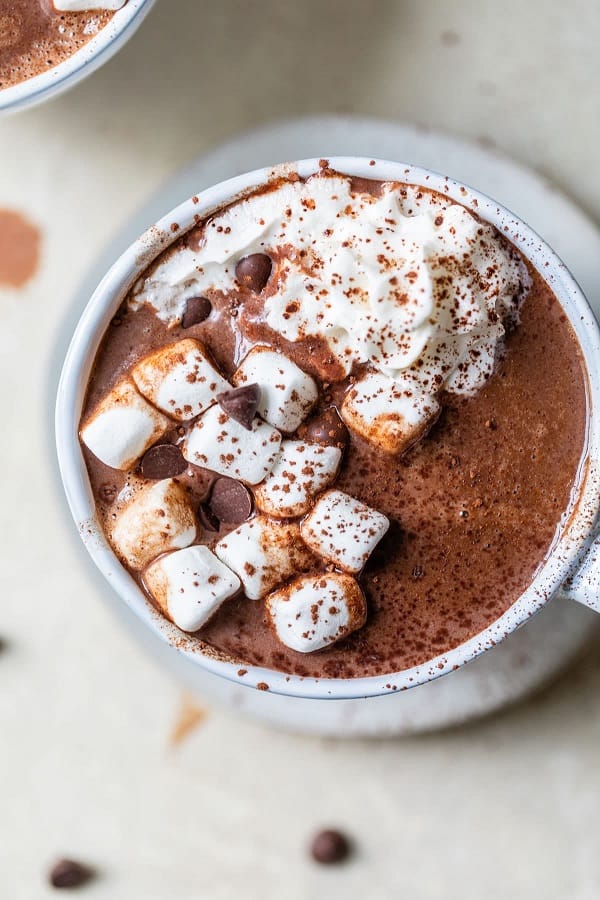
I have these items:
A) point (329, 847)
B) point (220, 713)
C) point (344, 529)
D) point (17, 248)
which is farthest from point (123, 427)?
point (329, 847)

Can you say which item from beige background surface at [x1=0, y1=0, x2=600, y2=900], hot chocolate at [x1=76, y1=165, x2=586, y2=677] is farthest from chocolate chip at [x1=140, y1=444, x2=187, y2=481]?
beige background surface at [x1=0, y1=0, x2=600, y2=900]

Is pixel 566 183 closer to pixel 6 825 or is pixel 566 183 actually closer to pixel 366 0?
pixel 366 0

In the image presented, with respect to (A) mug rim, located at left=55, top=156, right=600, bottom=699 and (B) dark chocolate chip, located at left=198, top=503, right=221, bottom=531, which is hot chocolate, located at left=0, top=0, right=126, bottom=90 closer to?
(A) mug rim, located at left=55, top=156, right=600, bottom=699

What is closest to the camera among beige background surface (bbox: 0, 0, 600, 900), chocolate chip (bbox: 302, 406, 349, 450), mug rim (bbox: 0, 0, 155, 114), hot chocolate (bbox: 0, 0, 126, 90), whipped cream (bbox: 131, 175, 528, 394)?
whipped cream (bbox: 131, 175, 528, 394)

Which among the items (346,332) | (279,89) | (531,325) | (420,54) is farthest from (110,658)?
(420,54)

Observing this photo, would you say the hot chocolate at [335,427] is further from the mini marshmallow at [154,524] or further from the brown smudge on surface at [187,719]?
the brown smudge on surface at [187,719]

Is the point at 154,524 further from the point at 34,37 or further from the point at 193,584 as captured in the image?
the point at 34,37
